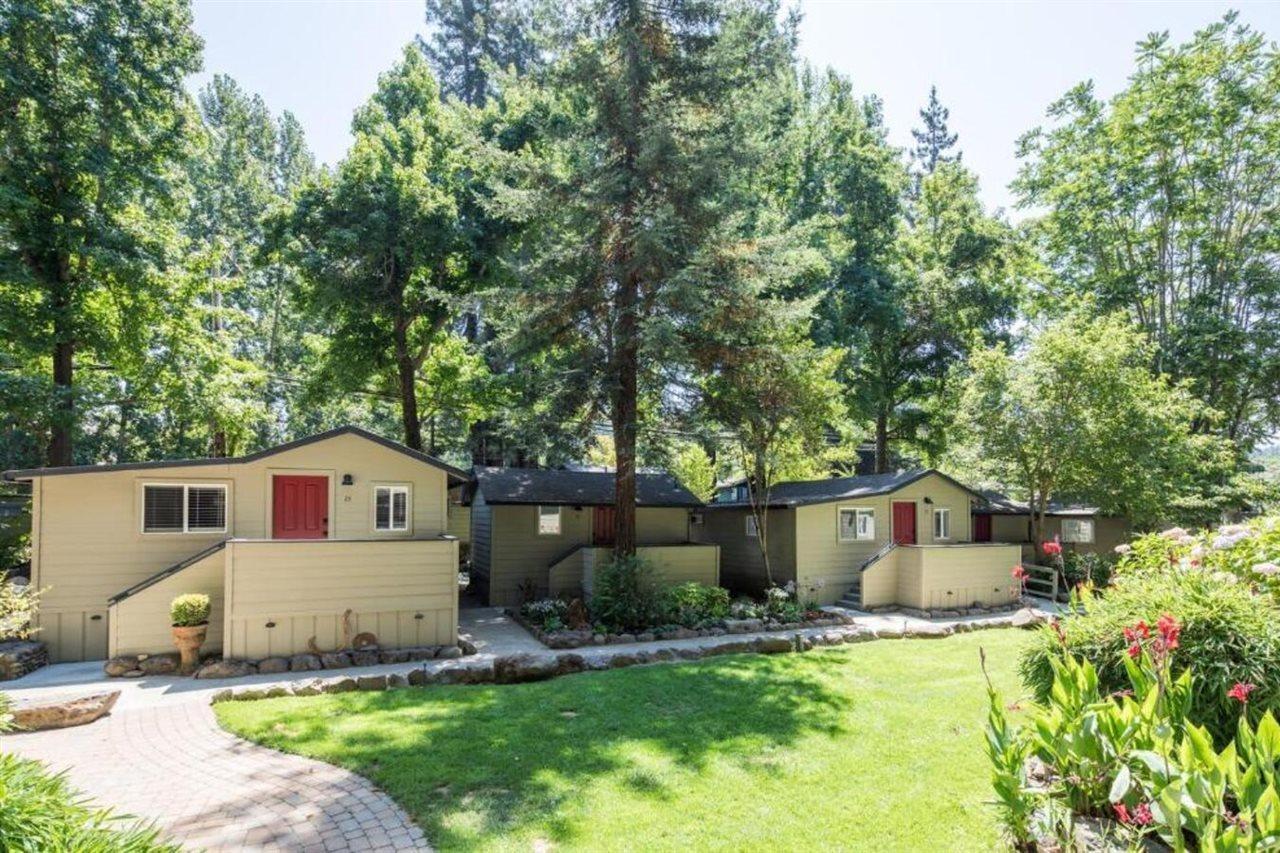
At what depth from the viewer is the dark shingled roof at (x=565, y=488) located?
51.2ft

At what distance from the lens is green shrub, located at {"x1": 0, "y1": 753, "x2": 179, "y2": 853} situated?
254cm

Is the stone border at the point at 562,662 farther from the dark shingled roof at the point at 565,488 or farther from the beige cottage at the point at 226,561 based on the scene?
the dark shingled roof at the point at 565,488

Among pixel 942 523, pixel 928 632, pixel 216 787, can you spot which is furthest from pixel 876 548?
pixel 216 787

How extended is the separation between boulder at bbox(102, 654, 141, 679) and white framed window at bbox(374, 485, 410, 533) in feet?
13.7

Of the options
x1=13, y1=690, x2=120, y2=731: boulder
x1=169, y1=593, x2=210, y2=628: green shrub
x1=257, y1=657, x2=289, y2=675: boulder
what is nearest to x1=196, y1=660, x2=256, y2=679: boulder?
x1=257, y1=657, x2=289, y2=675: boulder

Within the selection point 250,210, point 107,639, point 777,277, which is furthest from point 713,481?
point 250,210

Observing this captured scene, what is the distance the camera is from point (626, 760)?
19.3 feet

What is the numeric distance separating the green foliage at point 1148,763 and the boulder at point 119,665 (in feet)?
37.4

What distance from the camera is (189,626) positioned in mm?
9336

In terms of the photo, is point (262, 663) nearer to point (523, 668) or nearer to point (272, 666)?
point (272, 666)

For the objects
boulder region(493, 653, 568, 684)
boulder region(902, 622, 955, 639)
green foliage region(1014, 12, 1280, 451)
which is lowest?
boulder region(902, 622, 955, 639)

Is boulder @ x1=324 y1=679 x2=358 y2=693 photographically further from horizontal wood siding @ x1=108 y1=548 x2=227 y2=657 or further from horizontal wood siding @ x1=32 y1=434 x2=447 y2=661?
horizontal wood siding @ x1=32 y1=434 x2=447 y2=661

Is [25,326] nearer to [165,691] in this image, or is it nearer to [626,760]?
[165,691]

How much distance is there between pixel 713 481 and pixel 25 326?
1986cm
